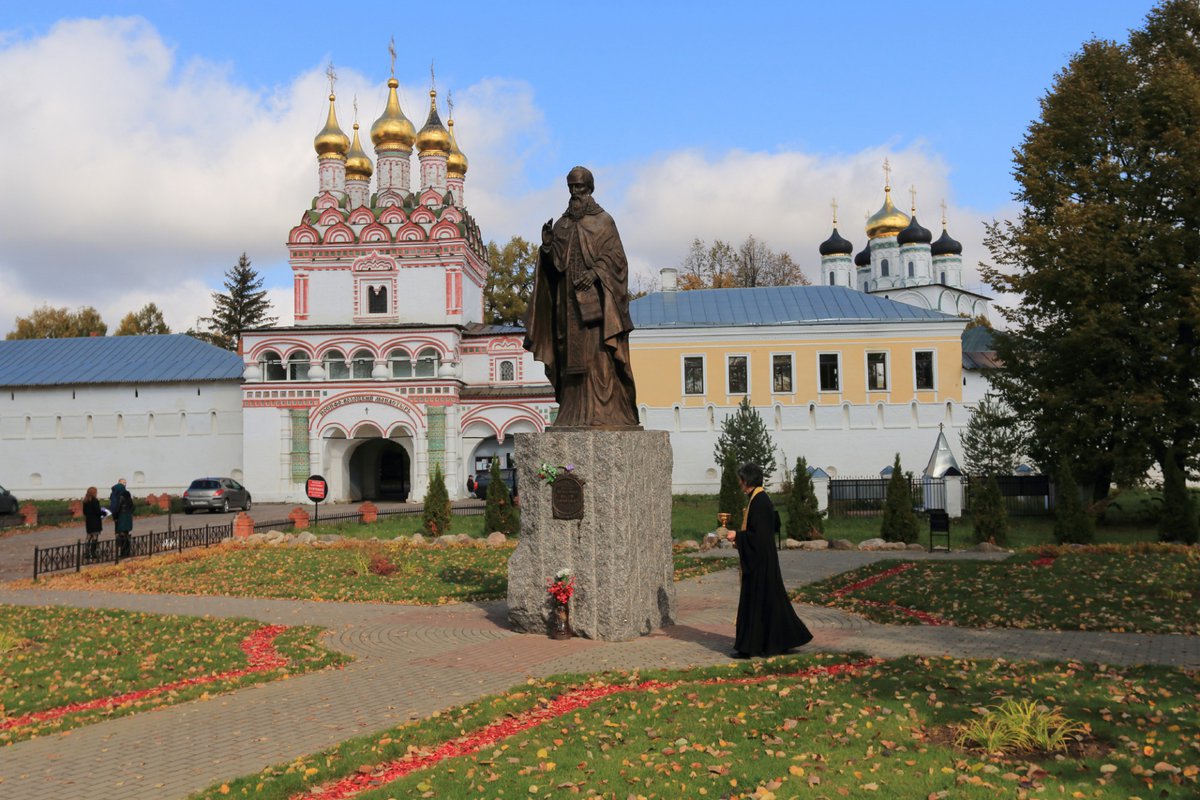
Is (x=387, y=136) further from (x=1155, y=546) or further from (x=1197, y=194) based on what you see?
(x=1155, y=546)

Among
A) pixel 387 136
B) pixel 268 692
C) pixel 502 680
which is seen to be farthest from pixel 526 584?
pixel 387 136

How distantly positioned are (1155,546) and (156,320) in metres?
60.2

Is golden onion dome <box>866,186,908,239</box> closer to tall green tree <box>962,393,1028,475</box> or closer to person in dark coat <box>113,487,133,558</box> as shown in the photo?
tall green tree <box>962,393,1028,475</box>

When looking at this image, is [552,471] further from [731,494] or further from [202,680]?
[731,494]

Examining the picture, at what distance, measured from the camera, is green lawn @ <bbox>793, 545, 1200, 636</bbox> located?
33.3 feet

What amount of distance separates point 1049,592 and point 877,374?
86.4ft

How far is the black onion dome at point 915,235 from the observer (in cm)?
5866

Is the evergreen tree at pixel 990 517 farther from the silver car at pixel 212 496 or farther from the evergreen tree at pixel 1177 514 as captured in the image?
the silver car at pixel 212 496

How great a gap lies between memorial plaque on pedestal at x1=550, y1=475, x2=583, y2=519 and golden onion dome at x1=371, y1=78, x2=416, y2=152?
3407 centimetres

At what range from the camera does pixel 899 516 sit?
19266 mm

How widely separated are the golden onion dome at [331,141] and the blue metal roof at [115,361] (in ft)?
29.9

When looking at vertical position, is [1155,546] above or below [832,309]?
below

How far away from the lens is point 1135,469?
22328mm

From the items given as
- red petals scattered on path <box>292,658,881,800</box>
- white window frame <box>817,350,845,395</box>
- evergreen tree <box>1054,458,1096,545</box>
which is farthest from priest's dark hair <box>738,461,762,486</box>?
white window frame <box>817,350,845,395</box>
